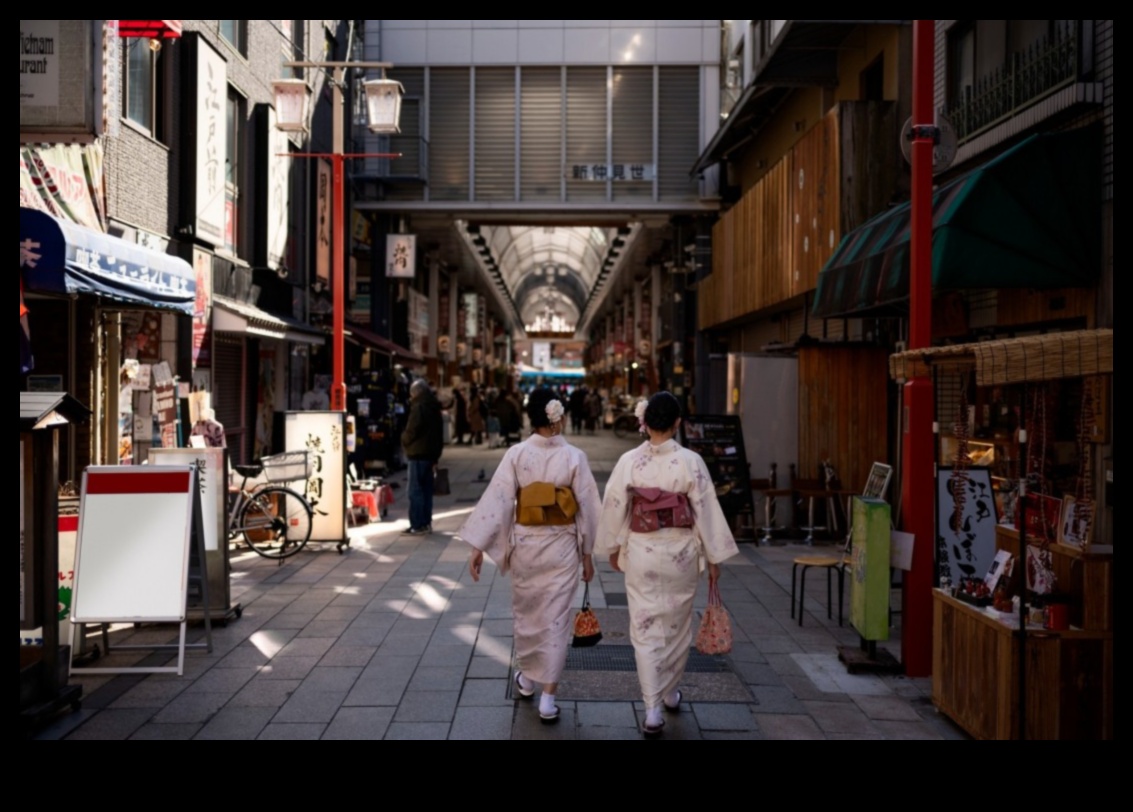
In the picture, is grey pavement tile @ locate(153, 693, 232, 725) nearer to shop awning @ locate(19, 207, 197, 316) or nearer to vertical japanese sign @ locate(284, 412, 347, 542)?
shop awning @ locate(19, 207, 197, 316)

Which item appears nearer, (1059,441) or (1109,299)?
(1109,299)

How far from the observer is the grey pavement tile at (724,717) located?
5.93 metres

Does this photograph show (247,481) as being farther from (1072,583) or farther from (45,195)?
(1072,583)

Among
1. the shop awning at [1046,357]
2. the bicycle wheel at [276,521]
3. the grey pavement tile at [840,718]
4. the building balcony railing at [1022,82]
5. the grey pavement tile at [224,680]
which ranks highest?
the building balcony railing at [1022,82]

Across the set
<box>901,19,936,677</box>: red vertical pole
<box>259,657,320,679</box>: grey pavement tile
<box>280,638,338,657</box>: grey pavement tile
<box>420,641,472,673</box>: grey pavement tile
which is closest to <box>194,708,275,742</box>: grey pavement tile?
<box>259,657,320,679</box>: grey pavement tile

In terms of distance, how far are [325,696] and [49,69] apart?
520cm

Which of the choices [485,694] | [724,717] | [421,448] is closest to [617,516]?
[724,717]

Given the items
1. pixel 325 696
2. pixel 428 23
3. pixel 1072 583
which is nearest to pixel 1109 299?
pixel 1072 583

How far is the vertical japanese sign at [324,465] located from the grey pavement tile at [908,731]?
312 inches

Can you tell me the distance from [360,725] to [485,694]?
3.02 feet

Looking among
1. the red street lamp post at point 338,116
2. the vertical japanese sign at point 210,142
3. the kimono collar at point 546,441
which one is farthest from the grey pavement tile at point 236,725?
the vertical japanese sign at point 210,142

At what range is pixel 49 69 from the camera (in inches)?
305

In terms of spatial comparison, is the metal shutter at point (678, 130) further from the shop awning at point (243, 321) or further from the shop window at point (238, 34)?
the shop awning at point (243, 321)
